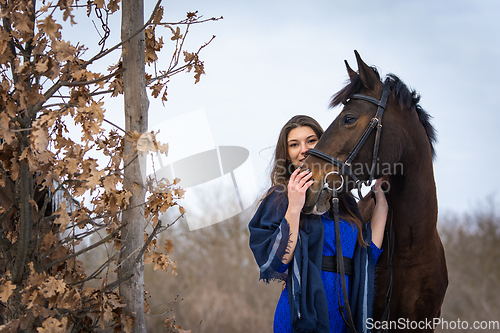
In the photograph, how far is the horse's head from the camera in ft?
6.29

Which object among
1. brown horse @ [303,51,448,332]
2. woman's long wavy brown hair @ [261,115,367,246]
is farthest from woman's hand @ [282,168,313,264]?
woman's long wavy brown hair @ [261,115,367,246]

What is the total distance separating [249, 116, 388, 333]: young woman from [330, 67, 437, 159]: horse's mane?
0.36 metres

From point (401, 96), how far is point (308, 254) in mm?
1019

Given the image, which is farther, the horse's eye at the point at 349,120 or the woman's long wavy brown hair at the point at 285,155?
the woman's long wavy brown hair at the point at 285,155

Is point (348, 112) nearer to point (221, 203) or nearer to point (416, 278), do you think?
point (416, 278)

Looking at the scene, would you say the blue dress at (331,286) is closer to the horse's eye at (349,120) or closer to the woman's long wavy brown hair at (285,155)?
the woman's long wavy brown hair at (285,155)

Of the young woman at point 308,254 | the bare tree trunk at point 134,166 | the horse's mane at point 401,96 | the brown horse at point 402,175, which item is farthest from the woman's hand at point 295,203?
the bare tree trunk at point 134,166

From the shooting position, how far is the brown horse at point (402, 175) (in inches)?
79.0

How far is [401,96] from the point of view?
207 centimetres

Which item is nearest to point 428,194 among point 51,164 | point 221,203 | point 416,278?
point 416,278

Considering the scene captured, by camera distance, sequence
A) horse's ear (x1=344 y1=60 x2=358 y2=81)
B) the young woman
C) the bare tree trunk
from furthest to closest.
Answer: horse's ear (x1=344 y1=60 x2=358 y2=81)
the young woman
the bare tree trunk

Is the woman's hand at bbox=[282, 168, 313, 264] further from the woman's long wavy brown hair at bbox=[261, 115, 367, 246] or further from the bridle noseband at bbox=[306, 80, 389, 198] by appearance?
the woman's long wavy brown hair at bbox=[261, 115, 367, 246]

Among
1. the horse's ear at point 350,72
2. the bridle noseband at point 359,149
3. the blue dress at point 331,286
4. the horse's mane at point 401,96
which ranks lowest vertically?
the blue dress at point 331,286

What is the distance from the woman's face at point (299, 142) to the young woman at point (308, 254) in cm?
1
